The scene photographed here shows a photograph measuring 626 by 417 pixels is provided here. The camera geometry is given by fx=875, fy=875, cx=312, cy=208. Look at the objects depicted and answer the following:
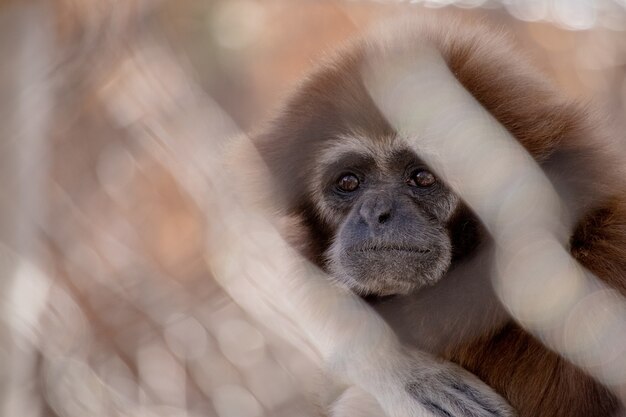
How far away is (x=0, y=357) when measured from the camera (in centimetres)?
361

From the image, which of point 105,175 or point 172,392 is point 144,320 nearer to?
point 172,392

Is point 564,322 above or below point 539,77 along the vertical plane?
below

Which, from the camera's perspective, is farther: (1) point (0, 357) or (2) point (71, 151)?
(2) point (71, 151)

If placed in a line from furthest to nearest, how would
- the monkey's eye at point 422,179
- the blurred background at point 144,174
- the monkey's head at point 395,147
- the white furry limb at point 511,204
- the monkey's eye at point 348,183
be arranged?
the blurred background at point 144,174, the monkey's eye at point 348,183, the monkey's eye at point 422,179, the monkey's head at point 395,147, the white furry limb at point 511,204

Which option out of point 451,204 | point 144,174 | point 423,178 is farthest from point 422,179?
point 144,174

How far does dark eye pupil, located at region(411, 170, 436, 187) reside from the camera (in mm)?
2812

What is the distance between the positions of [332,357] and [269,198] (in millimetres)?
712

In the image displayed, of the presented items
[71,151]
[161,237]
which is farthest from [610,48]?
[71,151]

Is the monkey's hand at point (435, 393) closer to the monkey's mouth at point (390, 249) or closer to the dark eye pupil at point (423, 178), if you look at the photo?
the monkey's mouth at point (390, 249)

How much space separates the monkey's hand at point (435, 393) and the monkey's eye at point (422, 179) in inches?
21.3

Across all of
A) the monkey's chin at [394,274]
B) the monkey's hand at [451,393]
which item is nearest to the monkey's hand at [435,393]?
the monkey's hand at [451,393]

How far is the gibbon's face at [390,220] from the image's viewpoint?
275 cm

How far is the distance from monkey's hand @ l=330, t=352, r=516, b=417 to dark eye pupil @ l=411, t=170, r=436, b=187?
543mm

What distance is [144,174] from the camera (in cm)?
535
